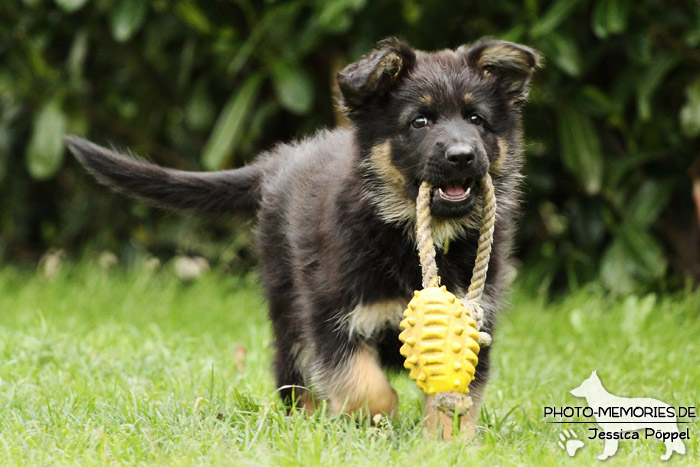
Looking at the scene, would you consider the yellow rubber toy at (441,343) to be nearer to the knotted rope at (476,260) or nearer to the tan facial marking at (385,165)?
the knotted rope at (476,260)

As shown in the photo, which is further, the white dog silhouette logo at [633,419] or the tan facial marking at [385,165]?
the tan facial marking at [385,165]

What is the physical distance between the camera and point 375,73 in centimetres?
366

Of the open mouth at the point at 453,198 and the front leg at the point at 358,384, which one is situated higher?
the open mouth at the point at 453,198

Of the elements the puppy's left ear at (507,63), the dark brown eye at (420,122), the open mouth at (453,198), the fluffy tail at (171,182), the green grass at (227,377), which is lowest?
the green grass at (227,377)

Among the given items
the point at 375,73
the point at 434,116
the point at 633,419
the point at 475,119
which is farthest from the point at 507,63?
the point at 633,419

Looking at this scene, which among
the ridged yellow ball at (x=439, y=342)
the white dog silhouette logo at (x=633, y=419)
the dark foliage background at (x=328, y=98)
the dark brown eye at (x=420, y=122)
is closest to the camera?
the ridged yellow ball at (x=439, y=342)

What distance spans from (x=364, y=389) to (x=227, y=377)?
120cm

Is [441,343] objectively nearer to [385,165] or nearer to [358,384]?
[358,384]

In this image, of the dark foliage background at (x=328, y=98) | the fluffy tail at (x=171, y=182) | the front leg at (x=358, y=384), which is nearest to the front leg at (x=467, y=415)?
the front leg at (x=358, y=384)

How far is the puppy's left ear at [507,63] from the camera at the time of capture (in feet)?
12.4

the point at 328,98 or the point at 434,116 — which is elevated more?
the point at 328,98

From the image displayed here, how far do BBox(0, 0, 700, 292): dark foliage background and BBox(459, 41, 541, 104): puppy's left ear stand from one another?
210 cm

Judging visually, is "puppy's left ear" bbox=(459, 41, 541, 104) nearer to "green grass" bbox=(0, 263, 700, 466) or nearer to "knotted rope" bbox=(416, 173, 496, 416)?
"knotted rope" bbox=(416, 173, 496, 416)

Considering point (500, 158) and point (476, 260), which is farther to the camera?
point (500, 158)
